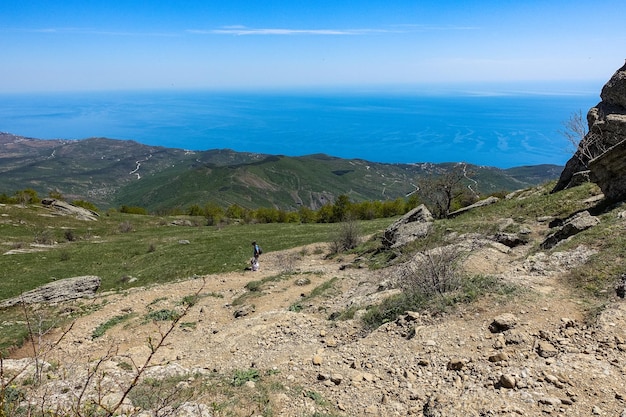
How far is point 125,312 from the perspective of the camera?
1847cm

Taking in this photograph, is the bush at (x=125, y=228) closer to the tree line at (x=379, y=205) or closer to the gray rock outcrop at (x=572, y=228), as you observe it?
the tree line at (x=379, y=205)

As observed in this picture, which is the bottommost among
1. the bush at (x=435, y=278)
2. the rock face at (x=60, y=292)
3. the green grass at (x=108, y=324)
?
the rock face at (x=60, y=292)

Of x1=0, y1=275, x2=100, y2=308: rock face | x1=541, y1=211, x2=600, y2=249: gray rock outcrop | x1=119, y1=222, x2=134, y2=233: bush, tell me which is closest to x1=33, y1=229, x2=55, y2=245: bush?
x1=119, y1=222, x2=134, y2=233: bush

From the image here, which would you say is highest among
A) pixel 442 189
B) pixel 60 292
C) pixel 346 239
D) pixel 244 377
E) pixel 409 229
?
pixel 442 189

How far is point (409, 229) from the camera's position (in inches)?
990

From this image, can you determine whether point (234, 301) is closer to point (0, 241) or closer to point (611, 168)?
point (611, 168)

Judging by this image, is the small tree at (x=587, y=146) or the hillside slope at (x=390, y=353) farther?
the small tree at (x=587, y=146)

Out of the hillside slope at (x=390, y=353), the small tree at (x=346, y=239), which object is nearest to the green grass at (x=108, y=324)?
the hillside slope at (x=390, y=353)

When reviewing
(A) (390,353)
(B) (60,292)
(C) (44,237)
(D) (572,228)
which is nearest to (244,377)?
(A) (390,353)

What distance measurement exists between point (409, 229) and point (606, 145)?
16.9 metres

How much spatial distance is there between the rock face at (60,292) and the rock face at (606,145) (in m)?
31.3

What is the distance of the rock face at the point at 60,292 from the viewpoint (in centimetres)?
2128

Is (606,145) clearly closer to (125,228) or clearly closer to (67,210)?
(125,228)

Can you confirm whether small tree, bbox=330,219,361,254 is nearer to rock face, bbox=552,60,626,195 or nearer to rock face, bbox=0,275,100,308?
rock face, bbox=552,60,626,195
